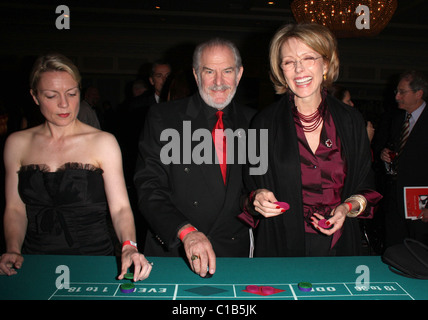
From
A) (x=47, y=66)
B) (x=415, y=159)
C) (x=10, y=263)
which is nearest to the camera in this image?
(x=10, y=263)

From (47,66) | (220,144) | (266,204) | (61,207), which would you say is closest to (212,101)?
(220,144)

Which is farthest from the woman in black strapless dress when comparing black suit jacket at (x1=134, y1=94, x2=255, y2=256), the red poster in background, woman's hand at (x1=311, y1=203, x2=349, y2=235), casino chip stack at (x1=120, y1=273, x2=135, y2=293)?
the red poster in background

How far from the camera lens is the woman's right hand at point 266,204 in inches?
63.1

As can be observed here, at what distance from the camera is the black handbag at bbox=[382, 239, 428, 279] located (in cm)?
141

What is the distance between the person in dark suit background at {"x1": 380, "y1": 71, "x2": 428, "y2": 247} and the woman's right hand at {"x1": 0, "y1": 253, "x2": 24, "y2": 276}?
3.72 metres

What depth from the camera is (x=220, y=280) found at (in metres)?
1.40

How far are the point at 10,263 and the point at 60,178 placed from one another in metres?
0.47

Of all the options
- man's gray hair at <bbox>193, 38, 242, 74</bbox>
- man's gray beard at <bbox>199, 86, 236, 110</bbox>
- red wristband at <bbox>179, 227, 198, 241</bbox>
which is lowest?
red wristband at <bbox>179, 227, 198, 241</bbox>

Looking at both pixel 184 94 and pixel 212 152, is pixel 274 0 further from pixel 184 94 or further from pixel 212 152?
pixel 212 152

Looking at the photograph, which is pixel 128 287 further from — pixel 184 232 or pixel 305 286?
pixel 305 286

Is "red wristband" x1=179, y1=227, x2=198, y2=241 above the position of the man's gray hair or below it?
below

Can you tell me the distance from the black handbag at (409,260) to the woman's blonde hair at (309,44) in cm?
102

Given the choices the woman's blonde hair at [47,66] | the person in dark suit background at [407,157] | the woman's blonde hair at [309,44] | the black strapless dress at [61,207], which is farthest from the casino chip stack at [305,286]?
the person in dark suit background at [407,157]

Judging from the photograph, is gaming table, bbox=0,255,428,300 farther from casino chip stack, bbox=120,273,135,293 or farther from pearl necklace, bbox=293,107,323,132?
pearl necklace, bbox=293,107,323,132
